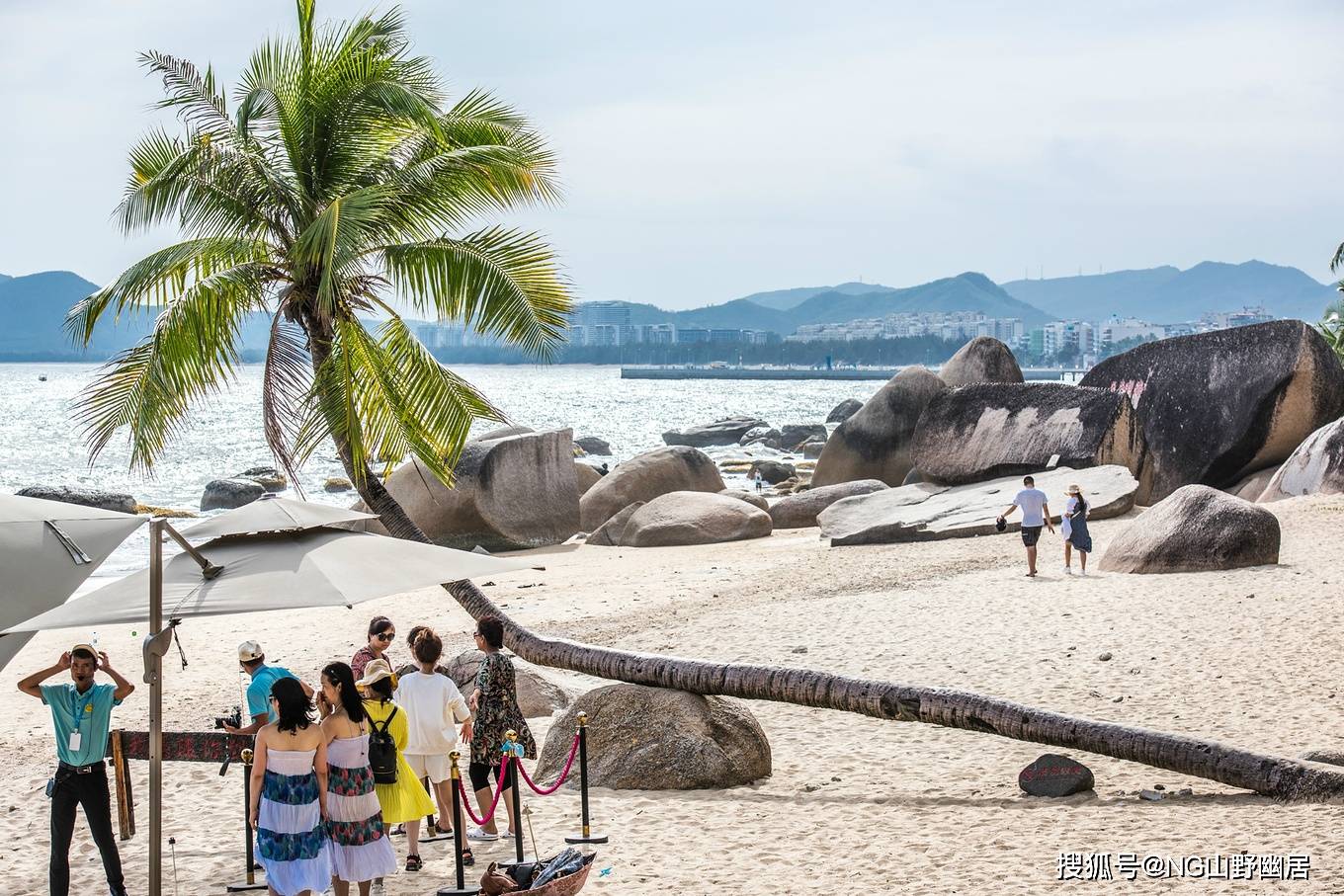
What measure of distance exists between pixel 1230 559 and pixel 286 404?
11.3 m

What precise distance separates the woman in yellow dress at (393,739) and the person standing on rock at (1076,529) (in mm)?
11490

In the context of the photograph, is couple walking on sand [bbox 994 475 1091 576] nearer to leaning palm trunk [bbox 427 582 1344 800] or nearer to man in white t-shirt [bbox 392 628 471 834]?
leaning palm trunk [bbox 427 582 1344 800]

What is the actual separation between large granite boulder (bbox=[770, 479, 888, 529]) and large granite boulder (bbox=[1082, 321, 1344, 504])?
18.6 ft

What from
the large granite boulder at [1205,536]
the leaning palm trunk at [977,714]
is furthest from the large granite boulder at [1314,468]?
the leaning palm trunk at [977,714]

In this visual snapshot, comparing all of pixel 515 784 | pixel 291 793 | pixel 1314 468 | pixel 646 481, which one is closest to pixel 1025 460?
pixel 1314 468

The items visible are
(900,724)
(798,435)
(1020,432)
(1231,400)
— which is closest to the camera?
(900,724)

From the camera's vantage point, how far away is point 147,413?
11.4m

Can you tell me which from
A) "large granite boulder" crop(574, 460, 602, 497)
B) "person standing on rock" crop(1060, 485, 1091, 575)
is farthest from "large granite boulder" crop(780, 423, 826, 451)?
"person standing on rock" crop(1060, 485, 1091, 575)

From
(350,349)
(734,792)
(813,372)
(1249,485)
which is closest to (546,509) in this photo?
(1249,485)

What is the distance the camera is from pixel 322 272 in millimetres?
11242

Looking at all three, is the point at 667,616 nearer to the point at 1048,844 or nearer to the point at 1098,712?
the point at 1098,712

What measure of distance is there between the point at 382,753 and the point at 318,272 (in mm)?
5577

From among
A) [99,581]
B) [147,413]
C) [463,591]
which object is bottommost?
[99,581]

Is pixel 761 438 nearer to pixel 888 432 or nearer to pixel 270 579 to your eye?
pixel 888 432
